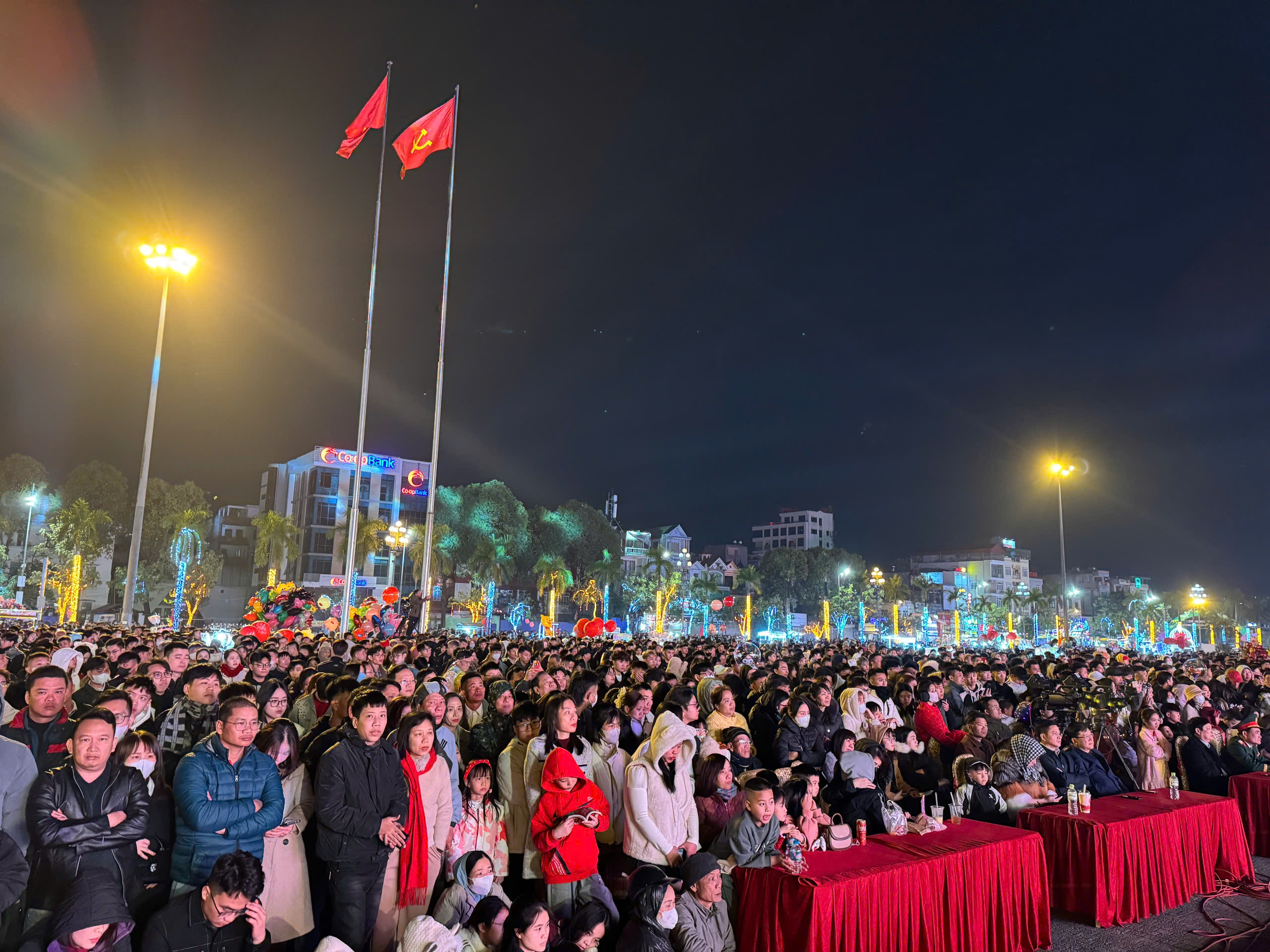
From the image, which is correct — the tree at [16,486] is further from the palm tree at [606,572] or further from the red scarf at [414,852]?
the red scarf at [414,852]

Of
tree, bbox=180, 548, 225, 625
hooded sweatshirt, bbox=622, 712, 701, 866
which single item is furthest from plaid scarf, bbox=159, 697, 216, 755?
tree, bbox=180, 548, 225, 625

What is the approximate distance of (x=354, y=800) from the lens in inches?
180

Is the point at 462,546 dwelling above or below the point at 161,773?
above

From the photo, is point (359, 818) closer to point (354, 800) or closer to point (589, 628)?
point (354, 800)

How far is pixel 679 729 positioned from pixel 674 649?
14211mm

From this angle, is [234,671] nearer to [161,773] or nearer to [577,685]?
[577,685]

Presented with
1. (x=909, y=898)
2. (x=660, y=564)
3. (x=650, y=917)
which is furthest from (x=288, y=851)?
(x=660, y=564)

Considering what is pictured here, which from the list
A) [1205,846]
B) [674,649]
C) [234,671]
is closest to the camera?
[1205,846]

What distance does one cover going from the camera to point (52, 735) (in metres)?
5.19

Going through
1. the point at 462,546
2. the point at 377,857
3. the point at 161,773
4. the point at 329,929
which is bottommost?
the point at 329,929

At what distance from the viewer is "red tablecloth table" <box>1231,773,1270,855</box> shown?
8.16 meters

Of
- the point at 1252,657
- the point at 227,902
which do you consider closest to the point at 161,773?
the point at 227,902

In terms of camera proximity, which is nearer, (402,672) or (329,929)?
(329,929)

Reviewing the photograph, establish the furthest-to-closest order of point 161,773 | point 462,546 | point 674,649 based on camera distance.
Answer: point 462,546
point 674,649
point 161,773
